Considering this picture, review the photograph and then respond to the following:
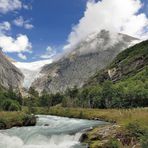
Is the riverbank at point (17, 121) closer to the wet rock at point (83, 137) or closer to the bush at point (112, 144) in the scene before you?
the wet rock at point (83, 137)

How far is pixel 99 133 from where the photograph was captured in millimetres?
54969

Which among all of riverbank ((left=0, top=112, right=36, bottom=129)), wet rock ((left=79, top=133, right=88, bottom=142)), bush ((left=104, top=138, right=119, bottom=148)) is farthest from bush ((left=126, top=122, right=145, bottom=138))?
riverbank ((left=0, top=112, right=36, bottom=129))

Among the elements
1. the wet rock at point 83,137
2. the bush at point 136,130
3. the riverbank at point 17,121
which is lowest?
the wet rock at point 83,137

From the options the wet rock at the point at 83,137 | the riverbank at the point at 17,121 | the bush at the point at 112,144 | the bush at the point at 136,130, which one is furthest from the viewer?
the riverbank at the point at 17,121

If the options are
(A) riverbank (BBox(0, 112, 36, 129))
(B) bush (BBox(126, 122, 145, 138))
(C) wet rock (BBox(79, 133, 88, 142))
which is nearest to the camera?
(B) bush (BBox(126, 122, 145, 138))

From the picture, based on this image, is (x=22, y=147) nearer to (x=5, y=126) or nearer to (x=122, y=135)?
(x=122, y=135)

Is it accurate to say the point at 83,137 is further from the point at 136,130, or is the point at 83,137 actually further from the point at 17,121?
the point at 17,121

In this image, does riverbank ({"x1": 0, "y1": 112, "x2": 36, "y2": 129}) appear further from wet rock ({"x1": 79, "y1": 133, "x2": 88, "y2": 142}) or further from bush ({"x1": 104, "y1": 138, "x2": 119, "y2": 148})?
bush ({"x1": 104, "y1": 138, "x2": 119, "y2": 148})

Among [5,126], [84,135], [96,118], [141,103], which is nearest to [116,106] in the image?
[141,103]

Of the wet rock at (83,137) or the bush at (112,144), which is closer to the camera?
the bush at (112,144)

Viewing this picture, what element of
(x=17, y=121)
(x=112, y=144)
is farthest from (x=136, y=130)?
(x=17, y=121)

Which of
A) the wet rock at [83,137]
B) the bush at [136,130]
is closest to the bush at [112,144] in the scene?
the bush at [136,130]

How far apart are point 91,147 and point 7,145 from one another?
647 inches

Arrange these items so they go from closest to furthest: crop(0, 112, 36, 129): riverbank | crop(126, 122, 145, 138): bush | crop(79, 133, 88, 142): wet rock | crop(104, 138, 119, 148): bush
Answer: crop(104, 138, 119, 148): bush < crop(126, 122, 145, 138): bush < crop(79, 133, 88, 142): wet rock < crop(0, 112, 36, 129): riverbank
